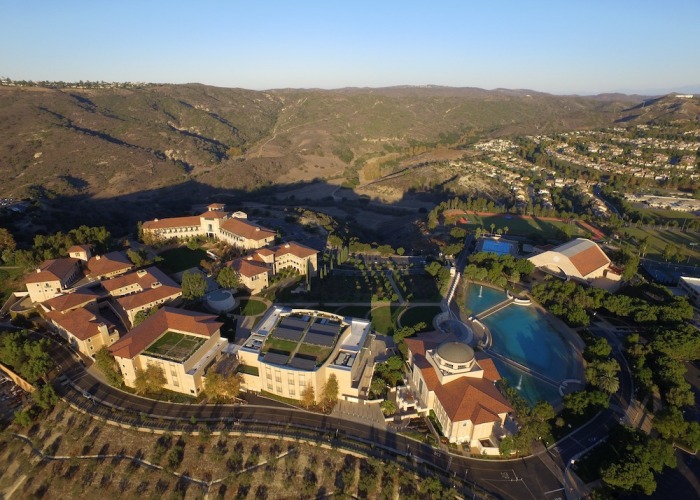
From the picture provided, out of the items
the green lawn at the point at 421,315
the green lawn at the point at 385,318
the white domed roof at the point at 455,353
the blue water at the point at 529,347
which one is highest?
the white domed roof at the point at 455,353

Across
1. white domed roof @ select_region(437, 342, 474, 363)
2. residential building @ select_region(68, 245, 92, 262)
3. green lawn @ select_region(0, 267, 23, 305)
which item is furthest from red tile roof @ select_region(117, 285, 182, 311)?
white domed roof @ select_region(437, 342, 474, 363)

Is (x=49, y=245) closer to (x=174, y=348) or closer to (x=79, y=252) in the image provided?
(x=79, y=252)

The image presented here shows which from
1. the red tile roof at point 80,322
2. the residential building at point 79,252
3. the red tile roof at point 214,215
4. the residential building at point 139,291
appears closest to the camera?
the red tile roof at point 80,322

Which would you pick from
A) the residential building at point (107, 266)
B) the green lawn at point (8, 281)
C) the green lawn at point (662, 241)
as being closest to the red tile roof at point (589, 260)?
the green lawn at point (662, 241)

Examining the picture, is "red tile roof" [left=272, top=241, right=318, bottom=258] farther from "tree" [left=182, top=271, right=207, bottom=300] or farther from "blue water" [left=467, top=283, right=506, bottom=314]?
"blue water" [left=467, top=283, right=506, bottom=314]

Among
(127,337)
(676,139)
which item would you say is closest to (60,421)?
(127,337)

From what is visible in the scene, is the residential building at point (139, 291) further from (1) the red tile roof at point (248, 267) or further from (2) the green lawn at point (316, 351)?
(2) the green lawn at point (316, 351)

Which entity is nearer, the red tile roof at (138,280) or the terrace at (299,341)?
the terrace at (299,341)
